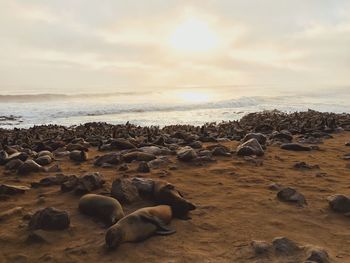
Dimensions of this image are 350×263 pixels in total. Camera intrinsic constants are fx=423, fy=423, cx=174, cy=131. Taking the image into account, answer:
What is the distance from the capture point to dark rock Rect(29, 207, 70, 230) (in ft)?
13.2

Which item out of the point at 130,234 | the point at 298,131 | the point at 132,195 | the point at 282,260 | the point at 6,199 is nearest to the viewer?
the point at 282,260

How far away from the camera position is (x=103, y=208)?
14.0 ft

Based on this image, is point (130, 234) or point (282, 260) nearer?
point (282, 260)

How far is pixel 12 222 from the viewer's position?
4.29 metres

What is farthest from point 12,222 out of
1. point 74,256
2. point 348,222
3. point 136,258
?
point 348,222

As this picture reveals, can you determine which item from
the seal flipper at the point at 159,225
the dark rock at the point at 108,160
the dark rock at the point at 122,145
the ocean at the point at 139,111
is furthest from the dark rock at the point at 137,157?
the ocean at the point at 139,111

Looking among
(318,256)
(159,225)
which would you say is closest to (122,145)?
(159,225)

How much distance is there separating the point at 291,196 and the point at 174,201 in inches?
54.7

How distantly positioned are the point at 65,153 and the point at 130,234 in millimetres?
4603

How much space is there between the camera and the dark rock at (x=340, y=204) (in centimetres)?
446

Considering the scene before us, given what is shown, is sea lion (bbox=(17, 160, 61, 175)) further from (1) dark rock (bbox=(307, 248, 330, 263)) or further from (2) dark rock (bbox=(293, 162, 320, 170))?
(1) dark rock (bbox=(307, 248, 330, 263))

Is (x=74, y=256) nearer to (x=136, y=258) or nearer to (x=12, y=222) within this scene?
(x=136, y=258)

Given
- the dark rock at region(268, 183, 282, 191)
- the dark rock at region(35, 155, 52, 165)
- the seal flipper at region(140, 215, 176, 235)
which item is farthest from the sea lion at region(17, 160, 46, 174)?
the dark rock at region(268, 183, 282, 191)

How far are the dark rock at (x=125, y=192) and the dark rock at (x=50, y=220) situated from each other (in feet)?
2.24
